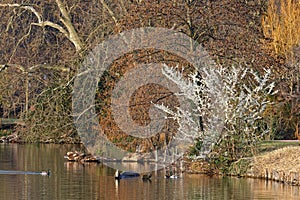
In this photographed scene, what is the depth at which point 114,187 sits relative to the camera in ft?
72.3

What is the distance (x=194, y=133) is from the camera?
83.1 feet

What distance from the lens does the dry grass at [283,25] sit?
30766mm

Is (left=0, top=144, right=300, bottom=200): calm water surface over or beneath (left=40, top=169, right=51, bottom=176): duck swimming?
beneath

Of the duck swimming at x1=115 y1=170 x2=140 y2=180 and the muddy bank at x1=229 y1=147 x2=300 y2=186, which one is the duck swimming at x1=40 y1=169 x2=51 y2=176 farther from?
the muddy bank at x1=229 y1=147 x2=300 y2=186

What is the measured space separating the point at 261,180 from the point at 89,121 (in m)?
8.20

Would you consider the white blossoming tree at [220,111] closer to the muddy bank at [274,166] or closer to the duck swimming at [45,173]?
the muddy bank at [274,166]

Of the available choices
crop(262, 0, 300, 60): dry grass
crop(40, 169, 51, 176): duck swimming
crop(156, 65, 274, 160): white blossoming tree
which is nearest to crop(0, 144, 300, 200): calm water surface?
crop(40, 169, 51, 176): duck swimming

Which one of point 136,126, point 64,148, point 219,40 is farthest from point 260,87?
point 64,148

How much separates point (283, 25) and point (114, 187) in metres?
11.2

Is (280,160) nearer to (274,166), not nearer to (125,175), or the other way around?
(274,166)

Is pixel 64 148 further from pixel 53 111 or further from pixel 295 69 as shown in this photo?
pixel 295 69

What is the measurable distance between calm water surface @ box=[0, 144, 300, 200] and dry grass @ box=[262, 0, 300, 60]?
7279 millimetres

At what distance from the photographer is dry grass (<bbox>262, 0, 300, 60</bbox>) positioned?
30766 mm

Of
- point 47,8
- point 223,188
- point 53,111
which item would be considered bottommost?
A: point 223,188
